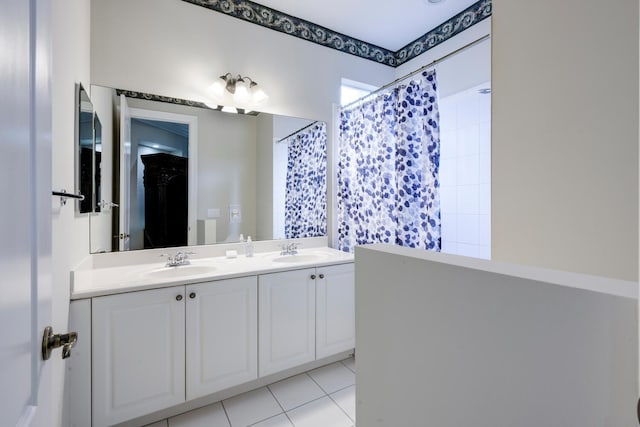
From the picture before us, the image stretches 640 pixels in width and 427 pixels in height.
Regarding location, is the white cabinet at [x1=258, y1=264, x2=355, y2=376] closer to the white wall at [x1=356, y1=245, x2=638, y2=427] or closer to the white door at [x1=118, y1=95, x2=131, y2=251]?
the white door at [x1=118, y1=95, x2=131, y2=251]

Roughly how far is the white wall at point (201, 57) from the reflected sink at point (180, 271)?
1241 mm

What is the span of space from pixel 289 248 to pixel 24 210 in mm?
1954

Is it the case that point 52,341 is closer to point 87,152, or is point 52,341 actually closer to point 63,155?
point 63,155

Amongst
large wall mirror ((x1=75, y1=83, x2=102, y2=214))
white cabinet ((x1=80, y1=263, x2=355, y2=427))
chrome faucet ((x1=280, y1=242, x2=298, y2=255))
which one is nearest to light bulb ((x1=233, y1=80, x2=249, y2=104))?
large wall mirror ((x1=75, y1=83, x2=102, y2=214))

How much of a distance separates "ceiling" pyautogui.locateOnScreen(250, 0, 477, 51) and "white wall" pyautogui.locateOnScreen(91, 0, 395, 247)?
21 cm

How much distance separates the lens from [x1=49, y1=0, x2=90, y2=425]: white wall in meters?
1.09

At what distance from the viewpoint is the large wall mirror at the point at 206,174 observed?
190cm

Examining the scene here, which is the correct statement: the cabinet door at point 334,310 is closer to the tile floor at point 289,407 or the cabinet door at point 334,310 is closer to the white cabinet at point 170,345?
the tile floor at point 289,407

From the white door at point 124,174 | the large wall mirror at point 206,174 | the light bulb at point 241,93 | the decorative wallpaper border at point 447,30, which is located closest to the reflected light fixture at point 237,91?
the light bulb at point 241,93

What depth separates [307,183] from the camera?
271 cm

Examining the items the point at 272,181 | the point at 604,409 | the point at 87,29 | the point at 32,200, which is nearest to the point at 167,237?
the point at 272,181

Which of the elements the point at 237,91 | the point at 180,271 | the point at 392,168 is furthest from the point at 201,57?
the point at 392,168

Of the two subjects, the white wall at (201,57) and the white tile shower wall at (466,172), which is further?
the white tile shower wall at (466,172)

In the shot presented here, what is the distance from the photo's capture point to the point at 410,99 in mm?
2104
